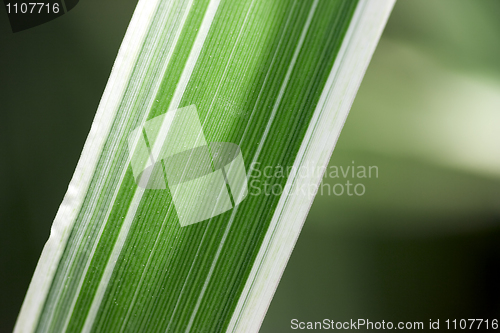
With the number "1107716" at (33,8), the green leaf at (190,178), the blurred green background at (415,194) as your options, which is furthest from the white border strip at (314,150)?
the number "1107716" at (33,8)

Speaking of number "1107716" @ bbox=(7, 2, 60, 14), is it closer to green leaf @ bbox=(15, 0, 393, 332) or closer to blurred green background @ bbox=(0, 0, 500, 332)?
blurred green background @ bbox=(0, 0, 500, 332)

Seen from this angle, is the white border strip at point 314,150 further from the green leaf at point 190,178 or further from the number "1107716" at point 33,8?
the number "1107716" at point 33,8

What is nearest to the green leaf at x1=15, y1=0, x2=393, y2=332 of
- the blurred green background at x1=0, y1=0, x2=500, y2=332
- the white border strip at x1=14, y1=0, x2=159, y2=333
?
the white border strip at x1=14, y1=0, x2=159, y2=333

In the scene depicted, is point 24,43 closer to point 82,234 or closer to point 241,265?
point 82,234

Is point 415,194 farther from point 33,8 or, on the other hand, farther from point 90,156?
point 33,8

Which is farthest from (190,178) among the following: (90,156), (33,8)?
(33,8)

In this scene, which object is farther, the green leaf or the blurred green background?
the blurred green background
